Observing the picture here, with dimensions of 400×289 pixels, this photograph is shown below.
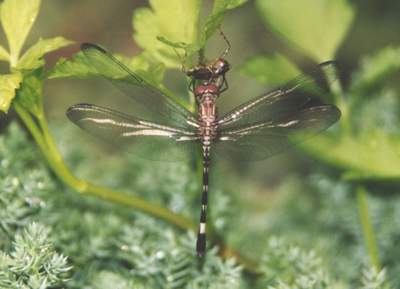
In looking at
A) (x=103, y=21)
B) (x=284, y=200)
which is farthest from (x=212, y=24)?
(x=103, y=21)

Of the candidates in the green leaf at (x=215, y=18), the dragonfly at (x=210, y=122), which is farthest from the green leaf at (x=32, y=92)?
the green leaf at (x=215, y=18)

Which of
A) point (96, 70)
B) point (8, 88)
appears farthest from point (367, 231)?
point (8, 88)

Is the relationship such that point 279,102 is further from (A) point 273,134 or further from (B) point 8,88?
(B) point 8,88

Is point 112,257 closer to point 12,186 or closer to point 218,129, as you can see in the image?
point 12,186

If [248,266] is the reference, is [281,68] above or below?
above

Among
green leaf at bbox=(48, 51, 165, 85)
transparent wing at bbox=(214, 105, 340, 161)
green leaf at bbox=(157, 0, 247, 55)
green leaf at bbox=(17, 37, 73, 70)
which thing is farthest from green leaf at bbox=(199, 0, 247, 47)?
transparent wing at bbox=(214, 105, 340, 161)

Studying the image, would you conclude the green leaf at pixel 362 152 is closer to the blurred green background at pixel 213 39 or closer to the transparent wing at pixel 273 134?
the transparent wing at pixel 273 134
